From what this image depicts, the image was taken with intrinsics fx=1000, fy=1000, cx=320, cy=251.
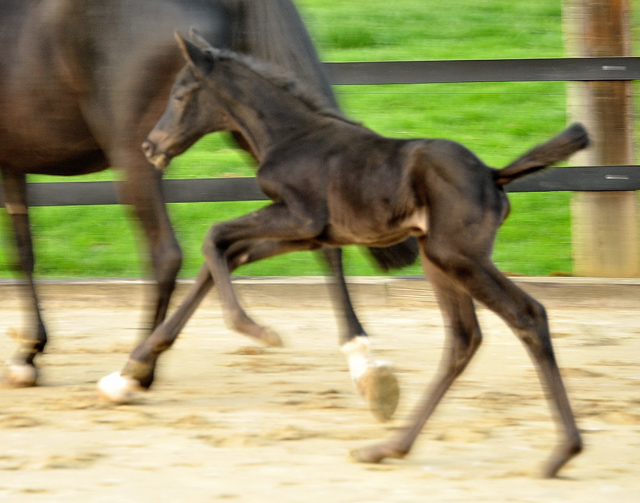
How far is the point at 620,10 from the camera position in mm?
6266

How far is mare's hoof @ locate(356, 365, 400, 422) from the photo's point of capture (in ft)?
11.9

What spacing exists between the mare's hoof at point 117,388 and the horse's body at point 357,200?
0.09 ft

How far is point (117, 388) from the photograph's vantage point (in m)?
4.00

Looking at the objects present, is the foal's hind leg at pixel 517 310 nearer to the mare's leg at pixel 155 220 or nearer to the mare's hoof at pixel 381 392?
the mare's hoof at pixel 381 392

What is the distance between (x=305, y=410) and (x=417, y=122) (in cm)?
524

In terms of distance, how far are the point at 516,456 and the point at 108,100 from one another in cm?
222

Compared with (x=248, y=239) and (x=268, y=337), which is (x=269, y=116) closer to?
(x=248, y=239)

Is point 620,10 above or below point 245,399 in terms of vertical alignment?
above

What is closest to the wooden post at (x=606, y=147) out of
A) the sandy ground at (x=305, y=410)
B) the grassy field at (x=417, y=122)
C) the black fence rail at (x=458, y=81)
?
the black fence rail at (x=458, y=81)

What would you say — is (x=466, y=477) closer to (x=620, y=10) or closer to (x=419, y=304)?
(x=419, y=304)

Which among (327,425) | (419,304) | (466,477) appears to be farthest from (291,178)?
(419,304)

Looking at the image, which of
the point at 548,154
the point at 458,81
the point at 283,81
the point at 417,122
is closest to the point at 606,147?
the point at 458,81

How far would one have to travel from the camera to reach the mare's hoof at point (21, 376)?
438 centimetres

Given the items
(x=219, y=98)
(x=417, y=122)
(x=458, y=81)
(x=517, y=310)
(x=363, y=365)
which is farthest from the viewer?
(x=417, y=122)
